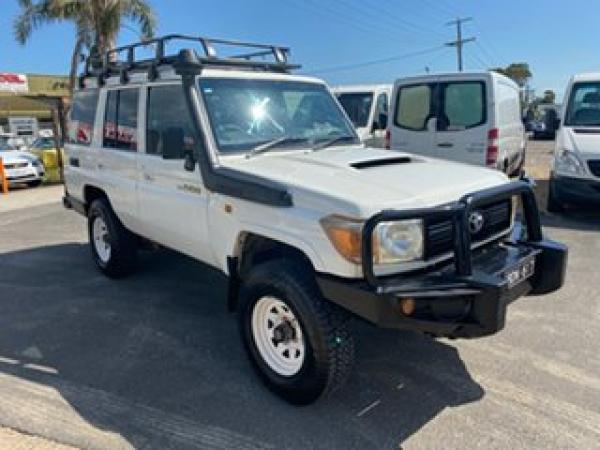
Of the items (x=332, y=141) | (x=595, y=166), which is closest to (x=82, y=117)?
(x=332, y=141)

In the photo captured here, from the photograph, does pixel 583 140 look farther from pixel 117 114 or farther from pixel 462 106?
pixel 117 114

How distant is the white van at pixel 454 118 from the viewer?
337 inches

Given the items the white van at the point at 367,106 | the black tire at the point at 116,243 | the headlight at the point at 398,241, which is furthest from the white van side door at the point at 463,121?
the headlight at the point at 398,241

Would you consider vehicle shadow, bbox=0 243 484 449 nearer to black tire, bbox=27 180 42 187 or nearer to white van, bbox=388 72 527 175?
white van, bbox=388 72 527 175

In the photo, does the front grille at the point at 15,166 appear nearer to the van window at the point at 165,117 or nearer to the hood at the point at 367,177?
the van window at the point at 165,117

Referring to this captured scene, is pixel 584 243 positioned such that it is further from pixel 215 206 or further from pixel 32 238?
pixel 32 238

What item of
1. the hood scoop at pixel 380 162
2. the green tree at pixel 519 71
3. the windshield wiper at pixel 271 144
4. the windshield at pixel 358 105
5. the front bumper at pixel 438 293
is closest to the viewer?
the front bumper at pixel 438 293

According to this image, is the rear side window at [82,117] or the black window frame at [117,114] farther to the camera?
the rear side window at [82,117]

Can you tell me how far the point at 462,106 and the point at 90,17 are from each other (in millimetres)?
14222

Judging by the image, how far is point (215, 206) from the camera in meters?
3.97

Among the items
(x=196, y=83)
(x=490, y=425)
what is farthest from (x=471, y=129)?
(x=490, y=425)

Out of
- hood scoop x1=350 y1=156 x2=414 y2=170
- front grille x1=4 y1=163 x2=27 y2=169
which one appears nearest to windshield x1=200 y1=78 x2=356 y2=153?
hood scoop x1=350 y1=156 x2=414 y2=170

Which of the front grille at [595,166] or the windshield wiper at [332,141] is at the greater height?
the windshield wiper at [332,141]

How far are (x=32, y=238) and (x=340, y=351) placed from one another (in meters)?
6.92
